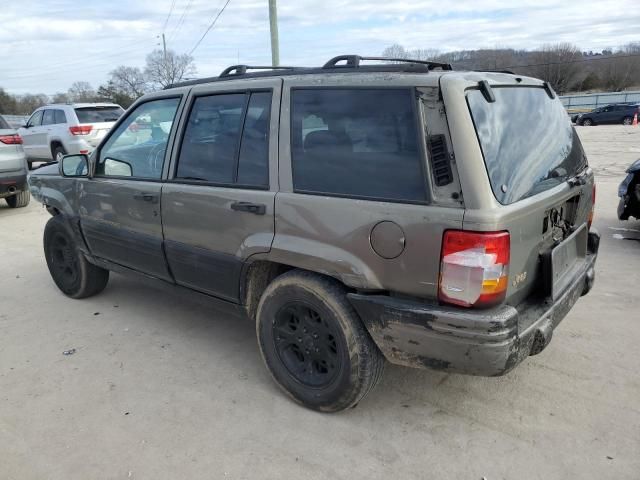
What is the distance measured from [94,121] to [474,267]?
1226 centimetres

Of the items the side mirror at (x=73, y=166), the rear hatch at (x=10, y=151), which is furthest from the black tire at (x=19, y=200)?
the side mirror at (x=73, y=166)

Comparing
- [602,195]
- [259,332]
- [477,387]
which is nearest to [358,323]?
[259,332]

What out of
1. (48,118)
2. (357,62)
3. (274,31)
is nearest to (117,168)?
(357,62)

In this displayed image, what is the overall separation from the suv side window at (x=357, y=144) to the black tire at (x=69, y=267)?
109 inches

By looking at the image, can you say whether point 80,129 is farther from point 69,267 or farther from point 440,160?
point 440,160

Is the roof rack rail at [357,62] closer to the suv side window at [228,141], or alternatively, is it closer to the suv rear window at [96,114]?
the suv side window at [228,141]

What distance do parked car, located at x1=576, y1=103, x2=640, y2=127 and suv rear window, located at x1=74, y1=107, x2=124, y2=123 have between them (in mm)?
28329

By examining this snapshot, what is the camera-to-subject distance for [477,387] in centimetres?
309

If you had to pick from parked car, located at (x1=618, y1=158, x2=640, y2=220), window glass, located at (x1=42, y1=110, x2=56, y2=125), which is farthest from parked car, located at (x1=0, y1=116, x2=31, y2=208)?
parked car, located at (x1=618, y1=158, x2=640, y2=220)

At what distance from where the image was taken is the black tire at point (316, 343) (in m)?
2.62

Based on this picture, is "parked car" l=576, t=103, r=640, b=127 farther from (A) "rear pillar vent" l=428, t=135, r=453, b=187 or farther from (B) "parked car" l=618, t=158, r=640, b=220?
(A) "rear pillar vent" l=428, t=135, r=453, b=187

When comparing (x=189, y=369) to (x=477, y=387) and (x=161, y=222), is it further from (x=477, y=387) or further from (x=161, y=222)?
(x=477, y=387)

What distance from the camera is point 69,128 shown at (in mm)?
12180

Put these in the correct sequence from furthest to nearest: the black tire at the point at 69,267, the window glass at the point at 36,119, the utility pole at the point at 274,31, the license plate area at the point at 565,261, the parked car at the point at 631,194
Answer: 1. the utility pole at the point at 274,31
2. the window glass at the point at 36,119
3. the parked car at the point at 631,194
4. the black tire at the point at 69,267
5. the license plate area at the point at 565,261
